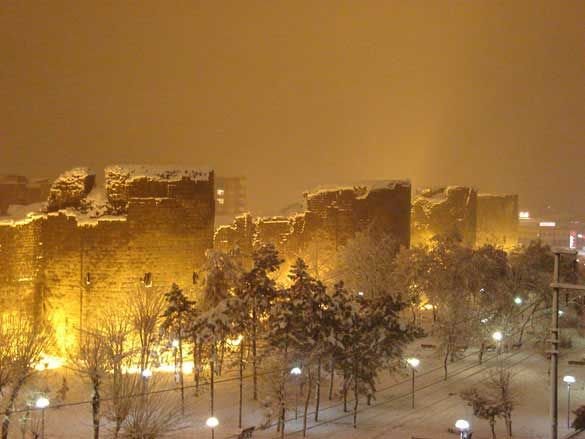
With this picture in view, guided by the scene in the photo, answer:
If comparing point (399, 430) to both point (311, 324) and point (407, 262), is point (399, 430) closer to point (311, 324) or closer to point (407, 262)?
point (311, 324)

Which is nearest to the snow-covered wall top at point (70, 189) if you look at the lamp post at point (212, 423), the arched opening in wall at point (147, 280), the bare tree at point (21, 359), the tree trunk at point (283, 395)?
the arched opening in wall at point (147, 280)

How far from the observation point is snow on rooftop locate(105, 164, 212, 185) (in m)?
18.8

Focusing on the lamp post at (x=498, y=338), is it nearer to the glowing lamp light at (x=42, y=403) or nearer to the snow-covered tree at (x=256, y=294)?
the snow-covered tree at (x=256, y=294)

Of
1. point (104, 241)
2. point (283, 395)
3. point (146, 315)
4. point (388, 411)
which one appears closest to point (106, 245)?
point (104, 241)

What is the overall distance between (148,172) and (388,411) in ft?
25.8

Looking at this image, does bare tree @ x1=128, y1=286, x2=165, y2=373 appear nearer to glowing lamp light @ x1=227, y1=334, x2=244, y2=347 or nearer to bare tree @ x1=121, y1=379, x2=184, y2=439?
bare tree @ x1=121, y1=379, x2=184, y2=439

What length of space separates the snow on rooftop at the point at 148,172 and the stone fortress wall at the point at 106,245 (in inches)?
0.9

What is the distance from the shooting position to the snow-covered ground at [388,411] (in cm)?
1577

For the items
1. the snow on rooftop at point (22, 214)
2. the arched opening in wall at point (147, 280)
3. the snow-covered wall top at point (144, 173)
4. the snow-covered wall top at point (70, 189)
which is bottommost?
the arched opening in wall at point (147, 280)

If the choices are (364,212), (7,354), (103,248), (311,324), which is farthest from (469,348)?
(7,354)

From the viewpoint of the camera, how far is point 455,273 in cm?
2527

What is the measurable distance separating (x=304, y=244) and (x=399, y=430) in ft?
38.9

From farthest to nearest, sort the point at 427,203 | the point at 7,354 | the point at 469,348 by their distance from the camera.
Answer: the point at 427,203 → the point at 469,348 → the point at 7,354

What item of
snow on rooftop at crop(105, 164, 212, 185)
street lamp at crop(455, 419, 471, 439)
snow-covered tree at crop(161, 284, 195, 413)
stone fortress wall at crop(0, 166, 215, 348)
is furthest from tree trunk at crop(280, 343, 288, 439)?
snow on rooftop at crop(105, 164, 212, 185)
